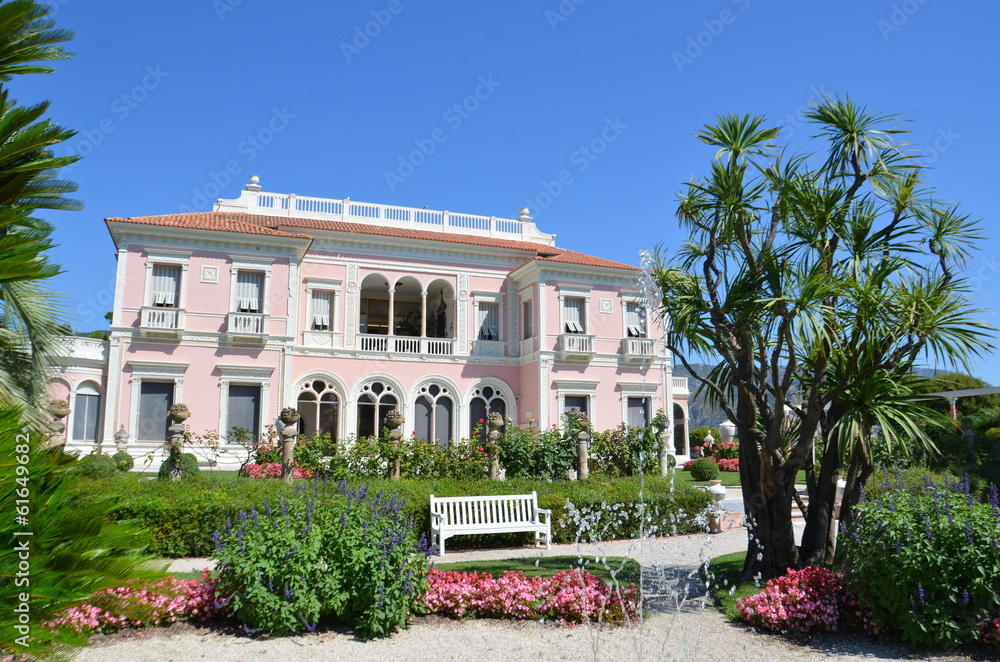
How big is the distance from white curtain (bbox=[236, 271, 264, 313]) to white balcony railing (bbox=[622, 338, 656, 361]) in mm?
13760

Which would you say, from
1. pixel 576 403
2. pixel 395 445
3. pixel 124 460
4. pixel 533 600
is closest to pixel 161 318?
pixel 124 460

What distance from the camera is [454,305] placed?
2812 cm

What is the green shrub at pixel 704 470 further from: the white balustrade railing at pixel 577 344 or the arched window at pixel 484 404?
the arched window at pixel 484 404

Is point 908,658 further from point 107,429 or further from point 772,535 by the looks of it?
point 107,429

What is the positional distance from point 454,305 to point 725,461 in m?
12.5

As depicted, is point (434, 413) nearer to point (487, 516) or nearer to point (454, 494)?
point (454, 494)

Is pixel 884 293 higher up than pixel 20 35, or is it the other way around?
pixel 20 35

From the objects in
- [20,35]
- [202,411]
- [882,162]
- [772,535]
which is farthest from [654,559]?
[202,411]

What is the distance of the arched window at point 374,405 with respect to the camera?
2611 centimetres

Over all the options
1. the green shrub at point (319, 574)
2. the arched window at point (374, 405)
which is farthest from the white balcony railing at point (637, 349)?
the green shrub at point (319, 574)

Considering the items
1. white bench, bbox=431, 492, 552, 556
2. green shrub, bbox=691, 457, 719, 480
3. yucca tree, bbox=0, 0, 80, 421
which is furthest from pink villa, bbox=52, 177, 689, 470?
yucca tree, bbox=0, 0, 80, 421

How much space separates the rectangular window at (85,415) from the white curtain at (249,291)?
541cm

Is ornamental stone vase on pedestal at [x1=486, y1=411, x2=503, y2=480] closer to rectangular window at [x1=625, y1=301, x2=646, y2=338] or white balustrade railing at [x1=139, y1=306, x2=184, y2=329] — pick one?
white balustrade railing at [x1=139, y1=306, x2=184, y2=329]

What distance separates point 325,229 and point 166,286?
5809 mm
